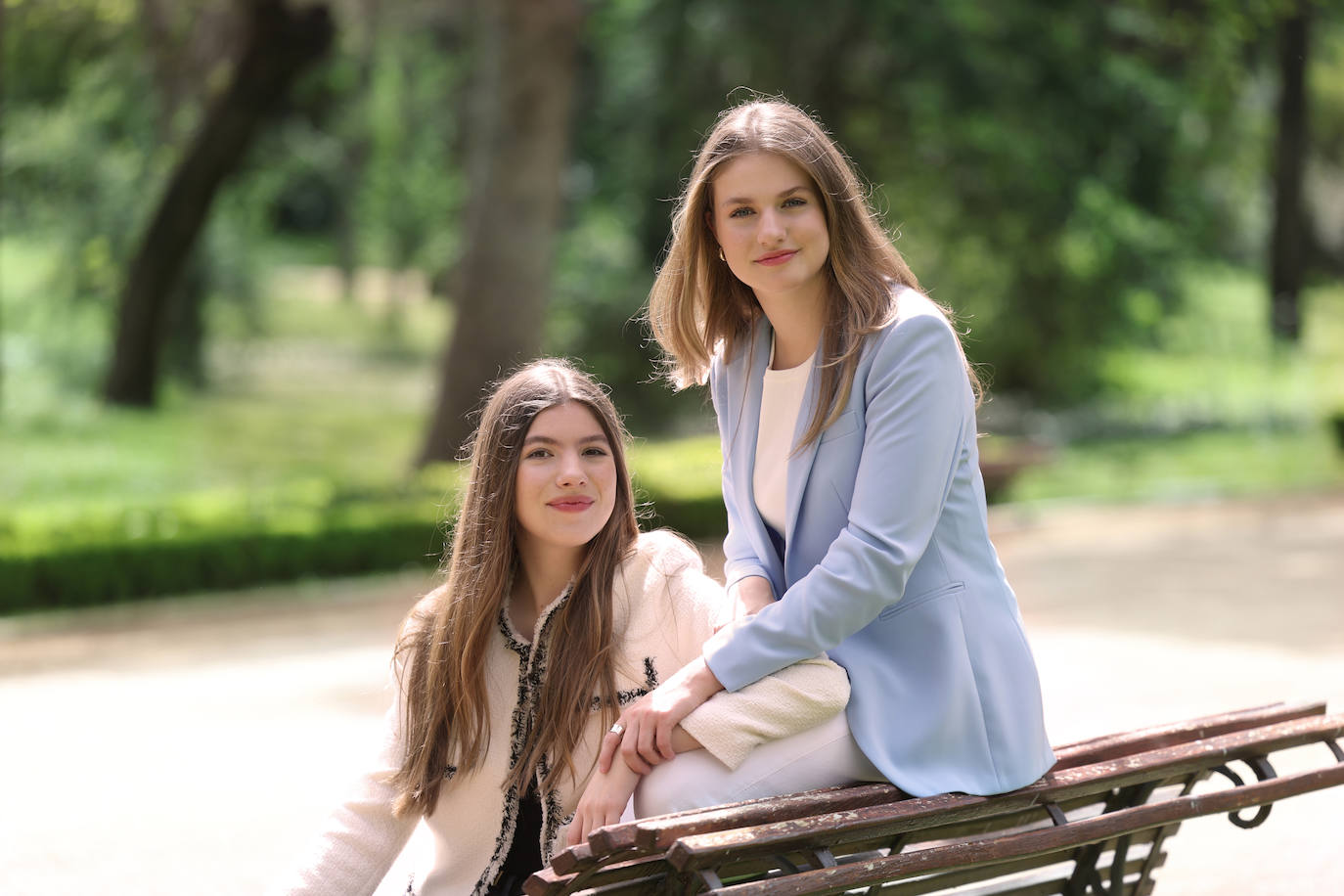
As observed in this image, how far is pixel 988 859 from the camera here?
2.63m

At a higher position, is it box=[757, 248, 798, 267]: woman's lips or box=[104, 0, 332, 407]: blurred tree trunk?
box=[104, 0, 332, 407]: blurred tree trunk

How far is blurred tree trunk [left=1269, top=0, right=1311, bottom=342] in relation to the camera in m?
21.4

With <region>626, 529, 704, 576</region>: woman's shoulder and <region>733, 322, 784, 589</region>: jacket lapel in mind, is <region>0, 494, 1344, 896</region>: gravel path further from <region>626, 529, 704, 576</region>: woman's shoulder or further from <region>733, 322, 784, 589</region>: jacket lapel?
<region>733, 322, 784, 589</region>: jacket lapel

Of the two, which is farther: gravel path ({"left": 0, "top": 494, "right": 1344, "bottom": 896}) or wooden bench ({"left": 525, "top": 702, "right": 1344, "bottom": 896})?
gravel path ({"left": 0, "top": 494, "right": 1344, "bottom": 896})

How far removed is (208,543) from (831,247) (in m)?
8.42

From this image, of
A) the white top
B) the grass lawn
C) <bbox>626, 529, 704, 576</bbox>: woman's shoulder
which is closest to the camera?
the white top

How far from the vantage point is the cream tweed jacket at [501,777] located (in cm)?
281

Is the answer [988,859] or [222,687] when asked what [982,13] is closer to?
[222,687]

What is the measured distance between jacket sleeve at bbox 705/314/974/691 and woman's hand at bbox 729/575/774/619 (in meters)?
0.17

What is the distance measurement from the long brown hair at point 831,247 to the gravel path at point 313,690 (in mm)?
1303

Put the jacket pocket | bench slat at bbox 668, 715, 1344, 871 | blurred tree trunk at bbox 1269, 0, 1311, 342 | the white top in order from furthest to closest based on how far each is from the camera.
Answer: blurred tree trunk at bbox 1269, 0, 1311, 342 → the white top → the jacket pocket → bench slat at bbox 668, 715, 1344, 871

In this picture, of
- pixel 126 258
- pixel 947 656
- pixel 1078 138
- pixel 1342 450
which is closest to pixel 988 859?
pixel 947 656

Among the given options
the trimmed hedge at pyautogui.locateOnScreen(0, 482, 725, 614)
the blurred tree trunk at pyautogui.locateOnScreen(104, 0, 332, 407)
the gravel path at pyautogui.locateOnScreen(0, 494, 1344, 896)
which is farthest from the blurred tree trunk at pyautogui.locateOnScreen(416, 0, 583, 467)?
the blurred tree trunk at pyautogui.locateOnScreen(104, 0, 332, 407)

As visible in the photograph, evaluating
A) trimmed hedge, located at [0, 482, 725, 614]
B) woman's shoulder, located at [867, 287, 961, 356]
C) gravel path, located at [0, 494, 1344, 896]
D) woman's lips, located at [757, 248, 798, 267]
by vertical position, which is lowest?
gravel path, located at [0, 494, 1344, 896]
